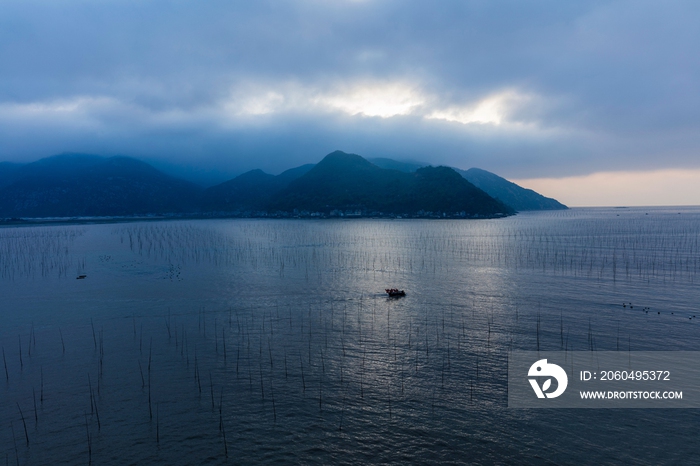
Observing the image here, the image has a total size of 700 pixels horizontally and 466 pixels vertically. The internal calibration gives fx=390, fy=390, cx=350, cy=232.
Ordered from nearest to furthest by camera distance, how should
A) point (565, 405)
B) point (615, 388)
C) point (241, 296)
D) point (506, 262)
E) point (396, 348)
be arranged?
1. point (565, 405)
2. point (615, 388)
3. point (396, 348)
4. point (241, 296)
5. point (506, 262)

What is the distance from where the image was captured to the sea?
592 inches

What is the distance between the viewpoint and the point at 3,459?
14500 mm

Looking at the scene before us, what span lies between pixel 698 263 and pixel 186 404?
212 ft

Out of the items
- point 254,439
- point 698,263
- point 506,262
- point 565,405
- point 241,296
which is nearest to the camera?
Answer: point 254,439

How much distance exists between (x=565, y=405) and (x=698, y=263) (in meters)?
50.9

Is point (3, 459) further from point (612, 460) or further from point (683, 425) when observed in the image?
point (683, 425)

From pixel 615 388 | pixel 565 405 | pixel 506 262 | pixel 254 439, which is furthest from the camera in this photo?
pixel 506 262

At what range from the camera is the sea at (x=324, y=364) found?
15031 millimetres

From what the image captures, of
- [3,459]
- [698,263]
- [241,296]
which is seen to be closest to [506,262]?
[698,263]

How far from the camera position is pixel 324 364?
2233 centimetres

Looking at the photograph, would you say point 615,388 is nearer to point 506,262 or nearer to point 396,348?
point 396,348

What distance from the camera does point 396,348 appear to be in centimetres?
2447

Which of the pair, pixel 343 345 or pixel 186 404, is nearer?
pixel 186 404

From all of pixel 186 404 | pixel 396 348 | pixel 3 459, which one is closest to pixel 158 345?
pixel 186 404
